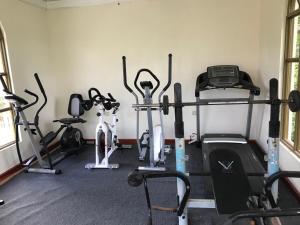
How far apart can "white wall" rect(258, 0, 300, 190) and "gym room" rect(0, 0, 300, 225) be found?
0.09 feet

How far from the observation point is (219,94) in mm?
4734

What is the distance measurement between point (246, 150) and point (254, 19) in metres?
2.31

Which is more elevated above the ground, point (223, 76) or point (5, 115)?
point (223, 76)

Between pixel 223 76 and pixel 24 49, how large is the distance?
11.2 ft

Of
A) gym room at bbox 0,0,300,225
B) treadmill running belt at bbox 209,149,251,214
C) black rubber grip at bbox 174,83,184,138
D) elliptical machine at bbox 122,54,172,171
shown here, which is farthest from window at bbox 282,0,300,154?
black rubber grip at bbox 174,83,184,138

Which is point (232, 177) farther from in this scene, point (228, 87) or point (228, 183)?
point (228, 87)

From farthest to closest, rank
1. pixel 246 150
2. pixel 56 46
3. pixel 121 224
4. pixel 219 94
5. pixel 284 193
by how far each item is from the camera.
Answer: pixel 56 46, pixel 219 94, pixel 246 150, pixel 284 193, pixel 121 224

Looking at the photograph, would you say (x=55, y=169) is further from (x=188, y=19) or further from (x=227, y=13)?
(x=227, y=13)

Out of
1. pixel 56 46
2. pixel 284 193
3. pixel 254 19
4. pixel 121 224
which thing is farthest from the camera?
pixel 56 46

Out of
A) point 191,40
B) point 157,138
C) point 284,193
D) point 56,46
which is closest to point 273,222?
point 284,193

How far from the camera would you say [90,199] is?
3.07m

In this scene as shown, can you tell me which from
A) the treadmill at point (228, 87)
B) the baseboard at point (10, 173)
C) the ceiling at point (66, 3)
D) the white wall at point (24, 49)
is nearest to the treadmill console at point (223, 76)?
the treadmill at point (228, 87)

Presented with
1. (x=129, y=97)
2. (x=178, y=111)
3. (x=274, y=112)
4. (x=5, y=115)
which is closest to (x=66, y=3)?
(x=129, y=97)

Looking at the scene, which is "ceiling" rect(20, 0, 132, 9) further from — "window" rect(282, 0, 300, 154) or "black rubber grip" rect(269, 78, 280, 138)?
"black rubber grip" rect(269, 78, 280, 138)
